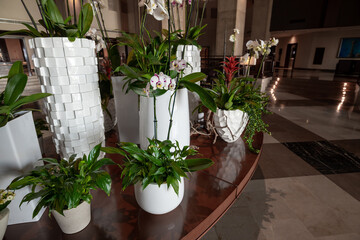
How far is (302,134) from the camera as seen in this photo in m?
2.54

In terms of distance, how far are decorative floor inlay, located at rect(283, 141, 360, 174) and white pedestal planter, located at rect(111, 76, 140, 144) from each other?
1.80 m

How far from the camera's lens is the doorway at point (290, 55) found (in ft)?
44.6

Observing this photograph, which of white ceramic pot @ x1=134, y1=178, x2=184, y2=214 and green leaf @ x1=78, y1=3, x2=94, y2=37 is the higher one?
green leaf @ x1=78, y1=3, x2=94, y2=37

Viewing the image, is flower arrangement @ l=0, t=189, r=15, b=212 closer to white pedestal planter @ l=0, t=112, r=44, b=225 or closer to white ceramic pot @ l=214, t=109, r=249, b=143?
white pedestal planter @ l=0, t=112, r=44, b=225

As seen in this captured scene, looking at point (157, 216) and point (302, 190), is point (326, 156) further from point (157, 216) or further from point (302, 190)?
point (157, 216)

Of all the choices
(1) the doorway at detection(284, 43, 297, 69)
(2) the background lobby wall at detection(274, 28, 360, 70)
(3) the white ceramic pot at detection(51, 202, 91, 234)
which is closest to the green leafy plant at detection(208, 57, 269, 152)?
(3) the white ceramic pot at detection(51, 202, 91, 234)

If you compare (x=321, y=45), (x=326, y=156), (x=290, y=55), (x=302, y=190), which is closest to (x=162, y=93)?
(x=302, y=190)

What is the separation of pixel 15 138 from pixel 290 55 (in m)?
17.0

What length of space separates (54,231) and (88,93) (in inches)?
14.9

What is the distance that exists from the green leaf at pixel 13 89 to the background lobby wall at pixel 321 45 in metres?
13.6

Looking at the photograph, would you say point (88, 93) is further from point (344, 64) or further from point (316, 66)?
point (316, 66)

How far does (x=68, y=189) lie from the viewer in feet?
1.30

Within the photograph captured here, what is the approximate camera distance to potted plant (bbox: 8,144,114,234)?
397 millimetres

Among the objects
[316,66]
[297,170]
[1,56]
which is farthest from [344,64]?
[1,56]
